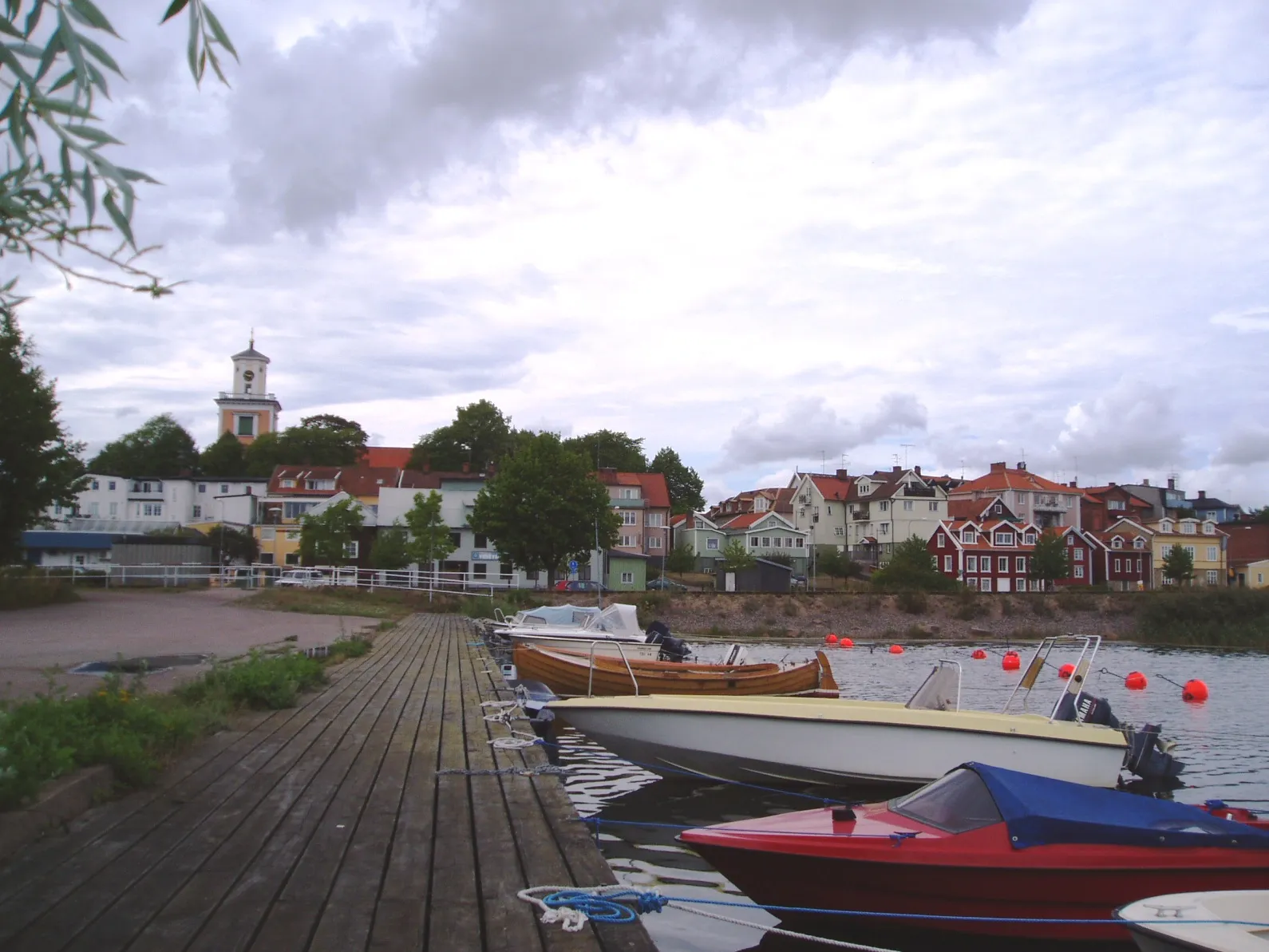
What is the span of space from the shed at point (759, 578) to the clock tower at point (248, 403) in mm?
59037

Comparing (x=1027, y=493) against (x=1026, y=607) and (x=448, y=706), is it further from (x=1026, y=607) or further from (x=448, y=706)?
(x=448, y=706)

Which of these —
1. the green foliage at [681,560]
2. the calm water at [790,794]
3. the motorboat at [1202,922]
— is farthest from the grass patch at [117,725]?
the green foliage at [681,560]

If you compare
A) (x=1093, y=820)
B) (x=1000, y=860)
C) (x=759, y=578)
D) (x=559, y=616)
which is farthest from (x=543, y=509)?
(x=1000, y=860)

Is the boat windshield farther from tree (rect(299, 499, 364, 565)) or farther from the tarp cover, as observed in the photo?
tree (rect(299, 499, 364, 565))

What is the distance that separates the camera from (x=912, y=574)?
2763 inches

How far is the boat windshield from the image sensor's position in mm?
7660

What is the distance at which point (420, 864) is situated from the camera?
6.21 metres

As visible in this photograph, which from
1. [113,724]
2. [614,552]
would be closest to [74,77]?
[113,724]

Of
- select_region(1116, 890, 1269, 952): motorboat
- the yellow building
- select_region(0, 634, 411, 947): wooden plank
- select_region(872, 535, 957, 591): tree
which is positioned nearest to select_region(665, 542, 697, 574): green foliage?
select_region(872, 535, 957, 591): tree

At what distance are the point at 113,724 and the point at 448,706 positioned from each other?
5.79 m

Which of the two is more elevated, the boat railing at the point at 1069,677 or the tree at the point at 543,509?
the tree at the point at 543,509

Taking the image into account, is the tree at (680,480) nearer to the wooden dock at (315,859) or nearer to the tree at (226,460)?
the tree at (226,460)

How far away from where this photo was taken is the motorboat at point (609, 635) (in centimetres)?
2198

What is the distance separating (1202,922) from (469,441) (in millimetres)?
102053
